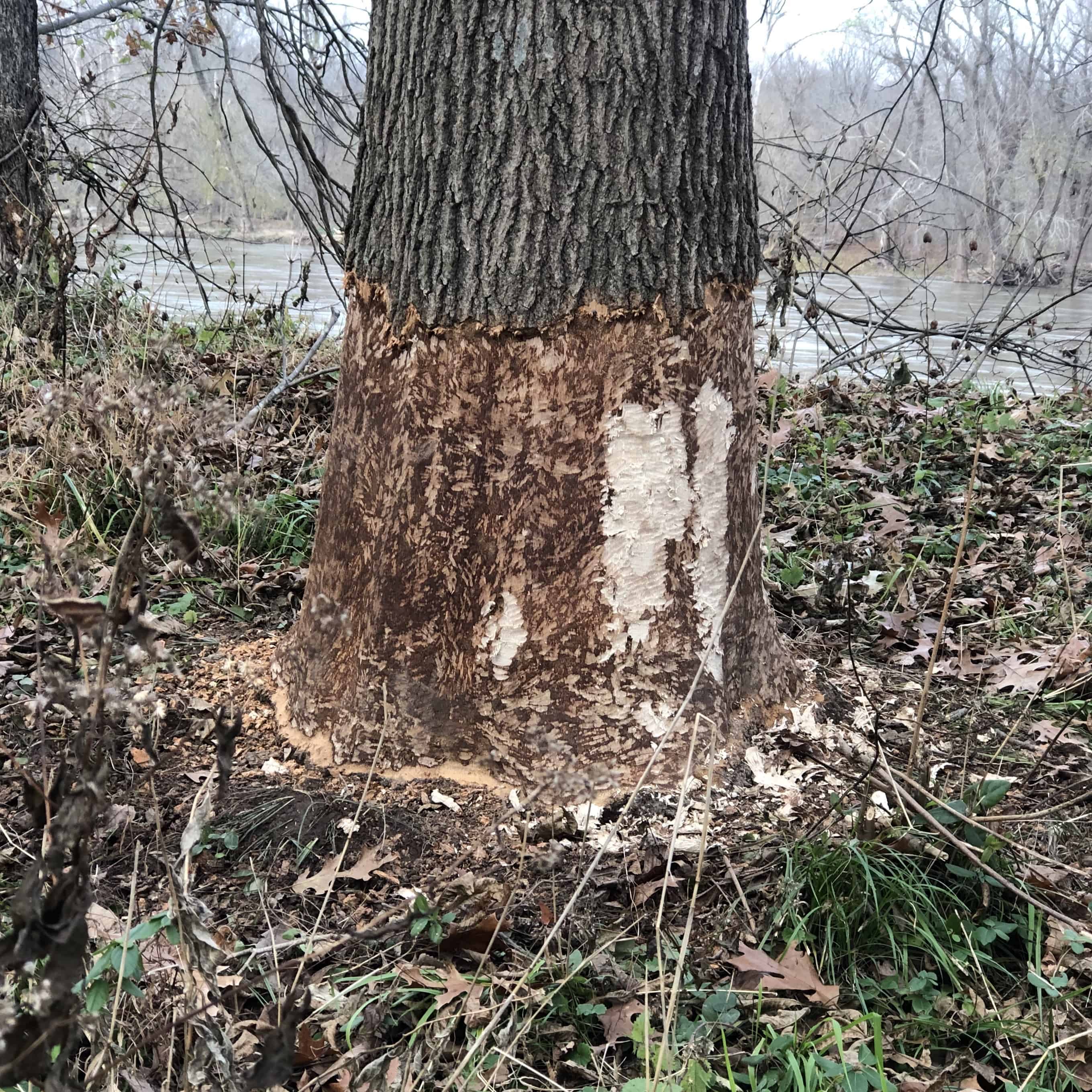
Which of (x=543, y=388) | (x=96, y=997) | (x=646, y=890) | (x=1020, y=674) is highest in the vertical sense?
(x=543, y=388)

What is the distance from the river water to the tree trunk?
1.91 feet

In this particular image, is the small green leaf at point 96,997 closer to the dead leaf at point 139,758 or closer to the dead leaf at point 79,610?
the dead leaf at point 79,610

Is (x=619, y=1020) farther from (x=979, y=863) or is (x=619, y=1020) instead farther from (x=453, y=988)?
(x=979, y=863)

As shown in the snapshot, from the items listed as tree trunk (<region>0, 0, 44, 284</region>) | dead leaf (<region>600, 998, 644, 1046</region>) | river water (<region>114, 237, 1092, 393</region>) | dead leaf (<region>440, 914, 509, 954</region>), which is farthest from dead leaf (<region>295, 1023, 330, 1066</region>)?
tree trunk (<region>0, 0, 44, 284</region>)

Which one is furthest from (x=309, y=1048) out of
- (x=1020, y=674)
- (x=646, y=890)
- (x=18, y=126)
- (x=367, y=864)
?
(x=18, y=126)

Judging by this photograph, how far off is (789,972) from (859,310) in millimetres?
9780

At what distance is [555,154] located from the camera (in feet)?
6.19

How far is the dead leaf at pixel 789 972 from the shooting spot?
5.20ft

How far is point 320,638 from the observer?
90.7 inches

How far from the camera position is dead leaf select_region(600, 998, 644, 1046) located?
60.1 inches

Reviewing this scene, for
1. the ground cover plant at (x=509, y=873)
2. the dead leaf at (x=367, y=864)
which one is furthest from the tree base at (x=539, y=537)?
the dead leaf at (x=367, y=864)

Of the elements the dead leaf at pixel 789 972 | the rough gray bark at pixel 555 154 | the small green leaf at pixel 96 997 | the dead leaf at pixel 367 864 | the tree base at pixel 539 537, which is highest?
the rough gray bark at pixel 555 154

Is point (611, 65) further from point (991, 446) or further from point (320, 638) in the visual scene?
point (991, 446)

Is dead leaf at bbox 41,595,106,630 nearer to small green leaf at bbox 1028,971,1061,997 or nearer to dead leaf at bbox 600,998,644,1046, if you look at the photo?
dead leaf at bbox 600,998,644,1046
